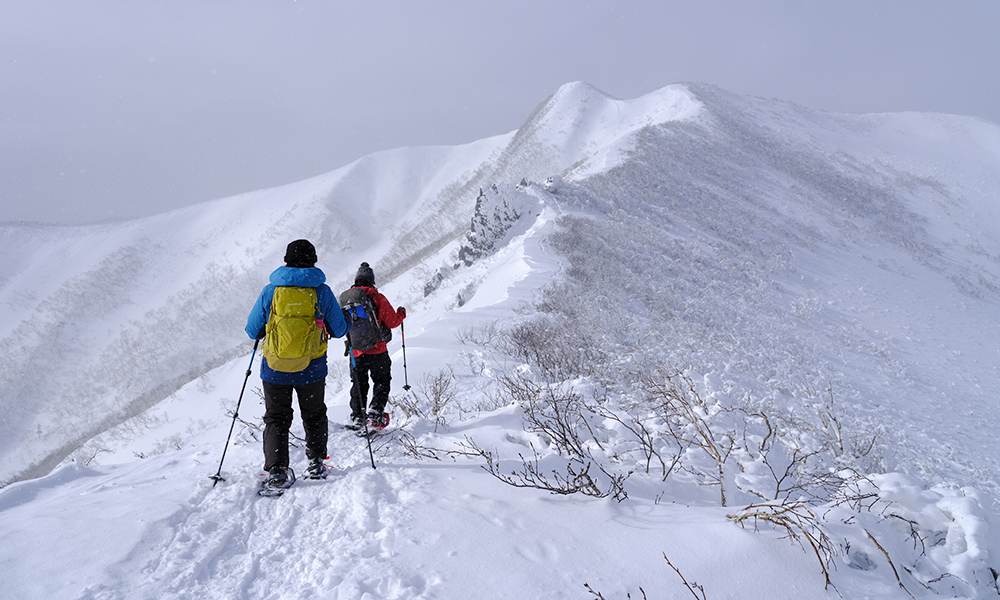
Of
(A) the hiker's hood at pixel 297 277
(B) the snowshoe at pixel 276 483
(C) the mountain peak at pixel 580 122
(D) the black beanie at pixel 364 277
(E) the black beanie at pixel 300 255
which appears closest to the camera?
(B) the snowshoe at pixel 276 483

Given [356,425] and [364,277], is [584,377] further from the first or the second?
[364,277]

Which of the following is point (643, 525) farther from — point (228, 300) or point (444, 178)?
point (444, 178)

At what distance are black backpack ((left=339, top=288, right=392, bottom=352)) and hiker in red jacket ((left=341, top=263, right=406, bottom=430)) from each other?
0.5 inches

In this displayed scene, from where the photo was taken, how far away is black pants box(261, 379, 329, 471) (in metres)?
3.94

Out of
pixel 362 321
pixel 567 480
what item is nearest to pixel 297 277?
pixel 362 321

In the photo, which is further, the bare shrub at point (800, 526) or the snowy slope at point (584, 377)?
the snowy slope at point (584, 377)

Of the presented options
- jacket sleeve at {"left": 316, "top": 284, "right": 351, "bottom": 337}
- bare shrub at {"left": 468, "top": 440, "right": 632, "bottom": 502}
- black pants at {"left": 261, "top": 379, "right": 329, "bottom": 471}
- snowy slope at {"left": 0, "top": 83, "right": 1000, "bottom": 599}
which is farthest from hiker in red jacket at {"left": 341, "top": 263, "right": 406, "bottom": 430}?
bare shrub at {"left": 468, "top": 440, "right": 632, "bottom": 502}

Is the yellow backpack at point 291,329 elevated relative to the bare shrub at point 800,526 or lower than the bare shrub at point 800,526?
elevated

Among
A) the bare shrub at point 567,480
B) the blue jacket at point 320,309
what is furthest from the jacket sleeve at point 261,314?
the bare shrub at point 567,480

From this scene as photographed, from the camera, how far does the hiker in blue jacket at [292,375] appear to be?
389 cm

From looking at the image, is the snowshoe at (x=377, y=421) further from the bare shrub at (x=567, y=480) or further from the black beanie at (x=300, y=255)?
the black beanie at (x=300, y=255)

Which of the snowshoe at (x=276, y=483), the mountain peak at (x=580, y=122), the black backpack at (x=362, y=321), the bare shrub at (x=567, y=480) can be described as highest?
the mountain peak at (x=580, y=122)

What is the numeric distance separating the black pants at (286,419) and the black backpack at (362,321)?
47.0 inches

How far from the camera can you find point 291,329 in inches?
150
